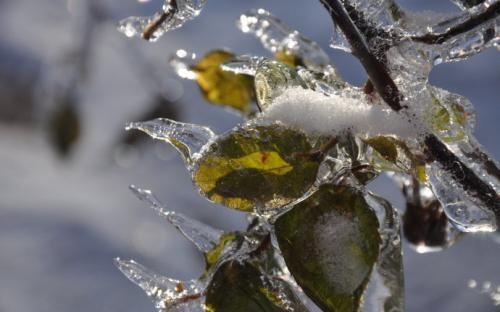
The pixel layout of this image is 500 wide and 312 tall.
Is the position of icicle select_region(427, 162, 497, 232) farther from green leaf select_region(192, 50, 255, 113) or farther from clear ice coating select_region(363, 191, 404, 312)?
green leaf select_region(192, 50, 255, 113)

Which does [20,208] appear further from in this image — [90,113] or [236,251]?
[236,251]

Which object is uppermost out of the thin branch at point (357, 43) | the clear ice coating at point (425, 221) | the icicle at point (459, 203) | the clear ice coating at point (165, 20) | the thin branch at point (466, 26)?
the clear ice coating at point (165, 20)

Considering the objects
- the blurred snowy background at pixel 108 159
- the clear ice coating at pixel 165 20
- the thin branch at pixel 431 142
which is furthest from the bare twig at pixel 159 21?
the blurred snowy background at pixel 108 159

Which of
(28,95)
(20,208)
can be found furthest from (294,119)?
(28,95)

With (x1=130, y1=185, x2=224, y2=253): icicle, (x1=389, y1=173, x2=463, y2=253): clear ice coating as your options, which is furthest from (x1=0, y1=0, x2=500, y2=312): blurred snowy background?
(x1=130, y1=185, x2=224, y2=253): icicle

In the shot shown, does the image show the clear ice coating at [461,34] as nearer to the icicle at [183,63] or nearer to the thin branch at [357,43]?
the thin branch at [357,43]

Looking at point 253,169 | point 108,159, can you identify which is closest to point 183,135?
point 253,169
